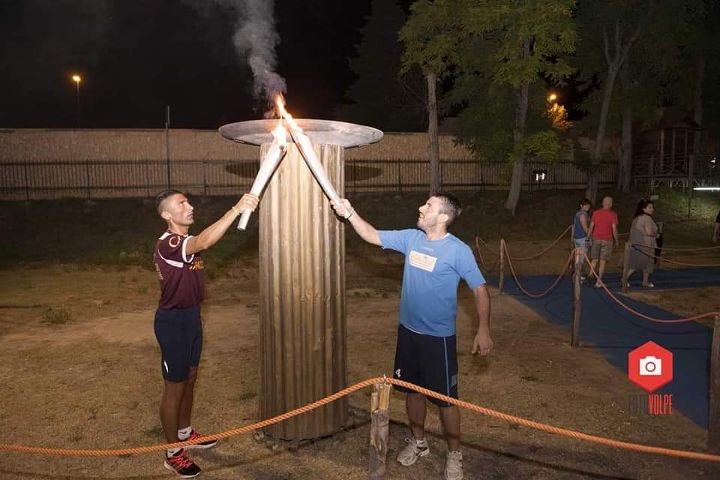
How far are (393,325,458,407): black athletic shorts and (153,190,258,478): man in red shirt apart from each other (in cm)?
164

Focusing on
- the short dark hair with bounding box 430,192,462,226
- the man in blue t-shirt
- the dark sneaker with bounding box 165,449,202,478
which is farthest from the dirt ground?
the short dark hair with bounding box 430,192,462,226

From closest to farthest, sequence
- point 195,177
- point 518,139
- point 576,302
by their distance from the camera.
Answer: point 576,302, point 518,139, point 195,177

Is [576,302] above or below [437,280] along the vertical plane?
below

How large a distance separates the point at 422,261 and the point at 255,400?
258 centimetres

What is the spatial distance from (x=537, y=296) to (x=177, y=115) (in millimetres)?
42707

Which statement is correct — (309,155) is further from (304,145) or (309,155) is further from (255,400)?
(255,400)

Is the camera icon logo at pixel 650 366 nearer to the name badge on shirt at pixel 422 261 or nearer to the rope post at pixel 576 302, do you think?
the rope post at pixel 576 302

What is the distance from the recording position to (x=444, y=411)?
12.8 feet

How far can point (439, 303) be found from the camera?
384 centimetres

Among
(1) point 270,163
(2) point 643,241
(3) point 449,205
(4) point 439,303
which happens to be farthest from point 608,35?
(1) point 270,163

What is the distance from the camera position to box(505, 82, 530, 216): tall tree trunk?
64.5 feet

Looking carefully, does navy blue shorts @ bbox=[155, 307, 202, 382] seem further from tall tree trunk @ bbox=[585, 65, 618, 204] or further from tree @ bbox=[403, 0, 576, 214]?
tall tree trunk @ bbox=[585, 65, 618, 204]

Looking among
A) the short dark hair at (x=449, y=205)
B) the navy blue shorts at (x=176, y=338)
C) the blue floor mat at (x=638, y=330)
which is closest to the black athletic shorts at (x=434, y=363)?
Answer: the short dark hair at (x=449, y=205)

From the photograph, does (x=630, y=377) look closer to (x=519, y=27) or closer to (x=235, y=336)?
(x=235, y=336)
